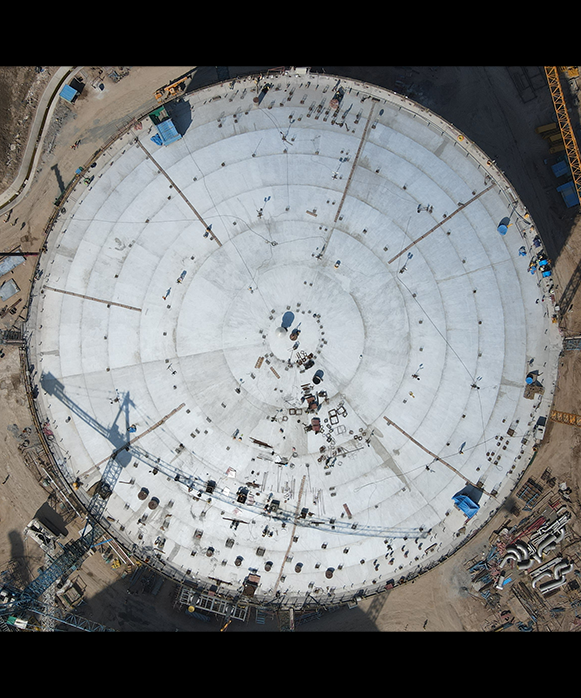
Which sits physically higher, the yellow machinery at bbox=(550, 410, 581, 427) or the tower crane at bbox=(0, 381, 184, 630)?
the yellow machinery at bbox=(550, 410, 581, 427)

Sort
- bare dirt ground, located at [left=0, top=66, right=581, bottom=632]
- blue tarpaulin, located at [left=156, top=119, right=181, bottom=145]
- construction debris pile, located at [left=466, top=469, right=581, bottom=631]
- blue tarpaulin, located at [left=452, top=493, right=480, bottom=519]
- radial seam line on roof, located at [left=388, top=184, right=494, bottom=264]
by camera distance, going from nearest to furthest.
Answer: blue tarpaulin, located at [left=156, top=119, right=181, bottom=145] < blue tarpaulin, located at [left=452, top=493, right=480, bottom=519] < radial seam line on roof, located at [left=388, top=184, right=494, bottom=264] < bare dirt ground, located at [left=0, top=66, right=581, bottom=632] < construction debris pile, located at [left=466, top=469, right=581, bottom=631]

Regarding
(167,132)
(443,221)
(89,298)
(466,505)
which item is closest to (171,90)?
(167,132)

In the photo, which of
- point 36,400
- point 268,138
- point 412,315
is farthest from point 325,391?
point 36,400

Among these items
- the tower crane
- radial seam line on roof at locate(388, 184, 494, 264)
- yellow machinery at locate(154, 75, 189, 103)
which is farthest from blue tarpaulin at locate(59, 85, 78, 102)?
the tower crane

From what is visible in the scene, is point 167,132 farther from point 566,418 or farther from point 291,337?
point 566,418

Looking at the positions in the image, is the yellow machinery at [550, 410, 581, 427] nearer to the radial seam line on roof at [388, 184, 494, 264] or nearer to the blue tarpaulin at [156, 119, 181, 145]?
the radial seam line on roof at [388, 184, 494, 264]

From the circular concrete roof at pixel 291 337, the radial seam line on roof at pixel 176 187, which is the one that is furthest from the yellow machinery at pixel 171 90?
the radial seam line on roof at pixel 176 187
